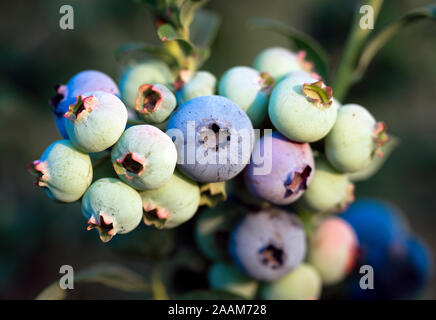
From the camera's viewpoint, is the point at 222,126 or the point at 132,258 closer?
the point at 222,126

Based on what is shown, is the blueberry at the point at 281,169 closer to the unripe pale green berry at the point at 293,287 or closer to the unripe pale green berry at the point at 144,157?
the unripe pale green berry at the point at 144,157

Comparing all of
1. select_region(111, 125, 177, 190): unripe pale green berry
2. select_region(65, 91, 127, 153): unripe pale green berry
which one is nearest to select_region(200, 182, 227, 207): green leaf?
select_region(111, 125, 177, 190): unripe pale green berry

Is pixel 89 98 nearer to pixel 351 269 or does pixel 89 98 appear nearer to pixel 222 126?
pixel 222 126

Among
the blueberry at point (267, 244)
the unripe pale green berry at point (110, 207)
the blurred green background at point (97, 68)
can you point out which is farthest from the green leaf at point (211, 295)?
the unripe pale green berry at point (110, 207)

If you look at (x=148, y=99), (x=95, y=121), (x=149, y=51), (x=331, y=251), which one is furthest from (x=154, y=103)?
(x=331, y=251)

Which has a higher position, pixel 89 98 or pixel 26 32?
pixel 26 32

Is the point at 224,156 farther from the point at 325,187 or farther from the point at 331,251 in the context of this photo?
the point at 331,251
